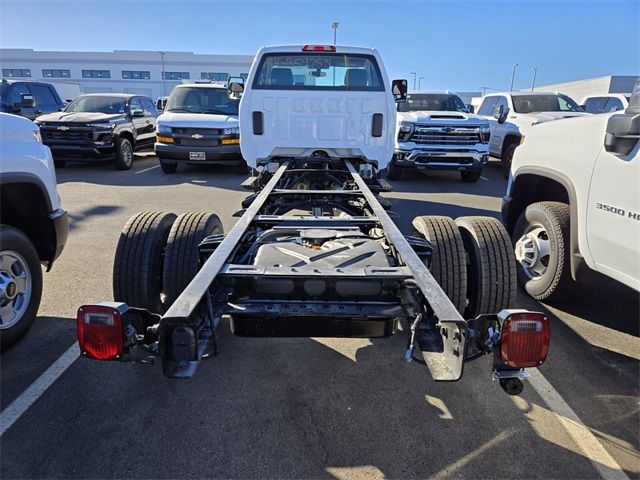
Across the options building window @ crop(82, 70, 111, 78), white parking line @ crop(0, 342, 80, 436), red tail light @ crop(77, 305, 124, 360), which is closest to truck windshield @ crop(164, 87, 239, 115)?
white parking line @ crop(0, 342, 80, 436)

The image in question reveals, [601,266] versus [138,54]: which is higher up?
[138,54]

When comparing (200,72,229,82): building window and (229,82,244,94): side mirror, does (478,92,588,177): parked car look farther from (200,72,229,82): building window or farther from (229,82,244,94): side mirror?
(200,72,229,82): building window

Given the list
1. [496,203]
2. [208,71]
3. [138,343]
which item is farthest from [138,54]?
[138,343]

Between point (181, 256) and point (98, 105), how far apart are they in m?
10.7

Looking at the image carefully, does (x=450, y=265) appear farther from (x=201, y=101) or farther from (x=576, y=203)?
(x=201, y=101)

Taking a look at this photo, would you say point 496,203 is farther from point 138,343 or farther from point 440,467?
point 138,343

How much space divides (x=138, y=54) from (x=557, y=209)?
243ft

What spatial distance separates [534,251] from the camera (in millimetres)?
4047

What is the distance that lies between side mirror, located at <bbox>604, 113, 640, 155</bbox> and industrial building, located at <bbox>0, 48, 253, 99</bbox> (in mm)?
65030

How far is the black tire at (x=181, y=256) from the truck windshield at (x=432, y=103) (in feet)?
30.2

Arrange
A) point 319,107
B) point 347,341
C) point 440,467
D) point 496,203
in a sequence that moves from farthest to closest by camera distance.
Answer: point 496,203 → point 319,107 → point 347,341 → point 440,467

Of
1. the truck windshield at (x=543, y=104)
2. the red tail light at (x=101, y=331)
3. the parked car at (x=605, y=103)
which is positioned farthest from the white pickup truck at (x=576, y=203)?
the parked car at (x=605, y=103)

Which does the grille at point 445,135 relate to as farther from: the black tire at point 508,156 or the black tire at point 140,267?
the black tire at point 140,267

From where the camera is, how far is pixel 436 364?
1967 millimetres
